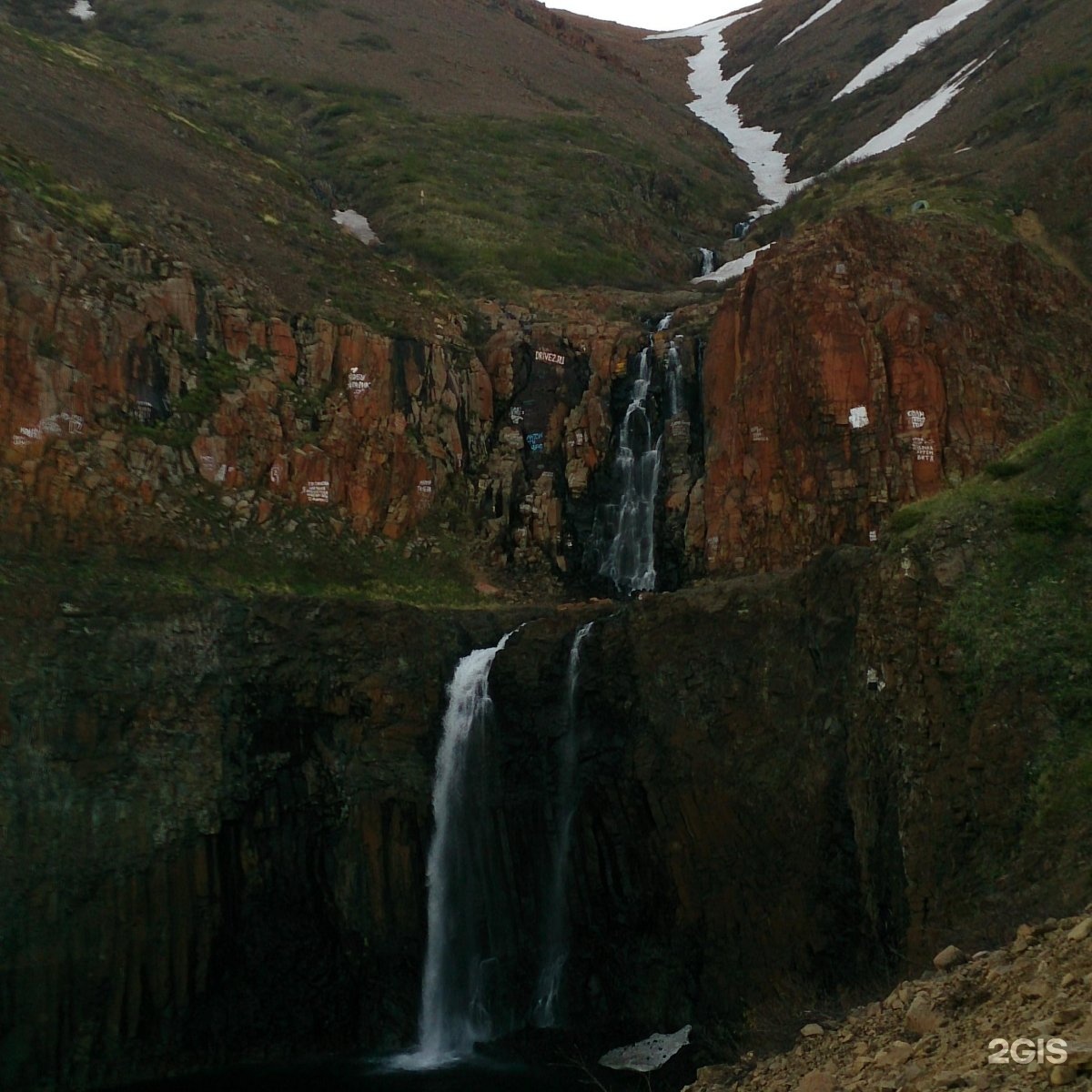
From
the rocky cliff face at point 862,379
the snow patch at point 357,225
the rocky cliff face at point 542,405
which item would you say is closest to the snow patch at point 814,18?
the snow patch at point 357,225

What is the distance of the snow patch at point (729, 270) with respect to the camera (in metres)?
56.8

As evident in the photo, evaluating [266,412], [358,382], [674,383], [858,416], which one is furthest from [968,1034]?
[358,382]

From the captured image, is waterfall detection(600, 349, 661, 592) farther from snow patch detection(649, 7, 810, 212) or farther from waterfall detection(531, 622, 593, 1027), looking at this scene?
snow patch detection(649, 7, 810, 212)

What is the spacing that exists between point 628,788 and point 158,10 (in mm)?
73982

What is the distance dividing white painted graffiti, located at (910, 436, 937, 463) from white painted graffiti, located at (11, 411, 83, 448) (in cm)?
2397

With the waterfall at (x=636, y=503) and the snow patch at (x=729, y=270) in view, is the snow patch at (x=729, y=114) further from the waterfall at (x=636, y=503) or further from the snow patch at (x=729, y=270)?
the waterfall at (x=636, y=503)

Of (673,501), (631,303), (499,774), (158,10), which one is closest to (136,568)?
(499,774)

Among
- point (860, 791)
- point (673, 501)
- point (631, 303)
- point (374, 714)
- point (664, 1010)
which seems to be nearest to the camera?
point (860, 791)

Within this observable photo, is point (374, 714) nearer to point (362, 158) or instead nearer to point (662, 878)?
point (662, 878)

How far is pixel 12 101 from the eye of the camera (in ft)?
140

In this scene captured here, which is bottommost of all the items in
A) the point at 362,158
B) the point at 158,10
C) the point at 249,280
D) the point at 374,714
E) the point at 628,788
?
the point at 628,788

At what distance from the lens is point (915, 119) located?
71625 millimetres

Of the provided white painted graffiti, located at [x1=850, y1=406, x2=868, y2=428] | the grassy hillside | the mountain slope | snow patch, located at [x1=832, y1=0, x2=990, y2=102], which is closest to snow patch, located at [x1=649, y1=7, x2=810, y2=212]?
the mountain slope

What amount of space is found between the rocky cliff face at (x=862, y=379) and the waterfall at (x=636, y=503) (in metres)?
2.02
